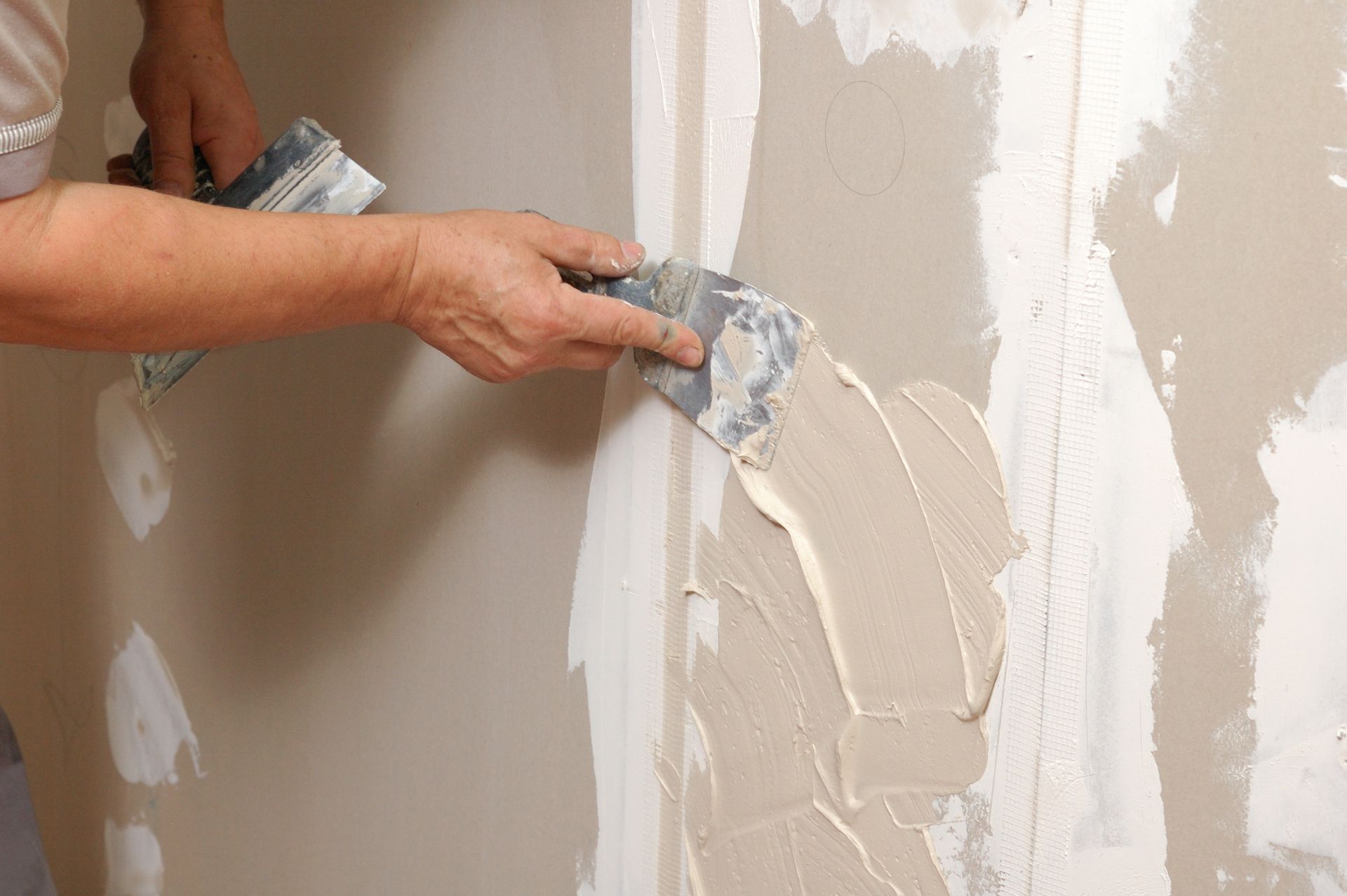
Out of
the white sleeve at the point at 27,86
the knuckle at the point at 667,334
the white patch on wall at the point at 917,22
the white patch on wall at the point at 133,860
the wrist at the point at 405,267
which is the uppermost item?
the white patch on wall at the point at 917,22

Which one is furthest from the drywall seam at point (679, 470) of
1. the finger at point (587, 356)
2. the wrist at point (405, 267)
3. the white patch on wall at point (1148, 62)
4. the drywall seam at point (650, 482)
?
the white patch on wall at point (1148, 62)

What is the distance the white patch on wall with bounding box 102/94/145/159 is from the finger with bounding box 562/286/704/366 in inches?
40.1

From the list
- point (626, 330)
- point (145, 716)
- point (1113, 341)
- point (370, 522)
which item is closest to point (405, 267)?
point (626, 330)

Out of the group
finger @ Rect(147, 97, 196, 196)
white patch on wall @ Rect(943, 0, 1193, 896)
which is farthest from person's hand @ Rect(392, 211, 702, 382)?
finger @ Rect(147, 97, 196, 196)

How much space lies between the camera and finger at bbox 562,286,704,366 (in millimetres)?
1033

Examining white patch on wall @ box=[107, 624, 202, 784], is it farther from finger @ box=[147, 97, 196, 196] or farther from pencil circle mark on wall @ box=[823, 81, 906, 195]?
pencil circle mark on wall @ box=[823, 81, 906, 195]

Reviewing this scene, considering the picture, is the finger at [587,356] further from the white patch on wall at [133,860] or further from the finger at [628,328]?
the white patch on wall at [133,860]

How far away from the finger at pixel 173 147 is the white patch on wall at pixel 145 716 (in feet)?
3.10

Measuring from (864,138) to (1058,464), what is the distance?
349 millimetres

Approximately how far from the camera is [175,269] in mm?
879

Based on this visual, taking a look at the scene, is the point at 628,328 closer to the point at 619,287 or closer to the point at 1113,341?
the point at 619,287

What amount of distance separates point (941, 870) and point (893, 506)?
1.20ft

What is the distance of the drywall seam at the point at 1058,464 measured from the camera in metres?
0.84

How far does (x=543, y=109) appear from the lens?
120 cm
